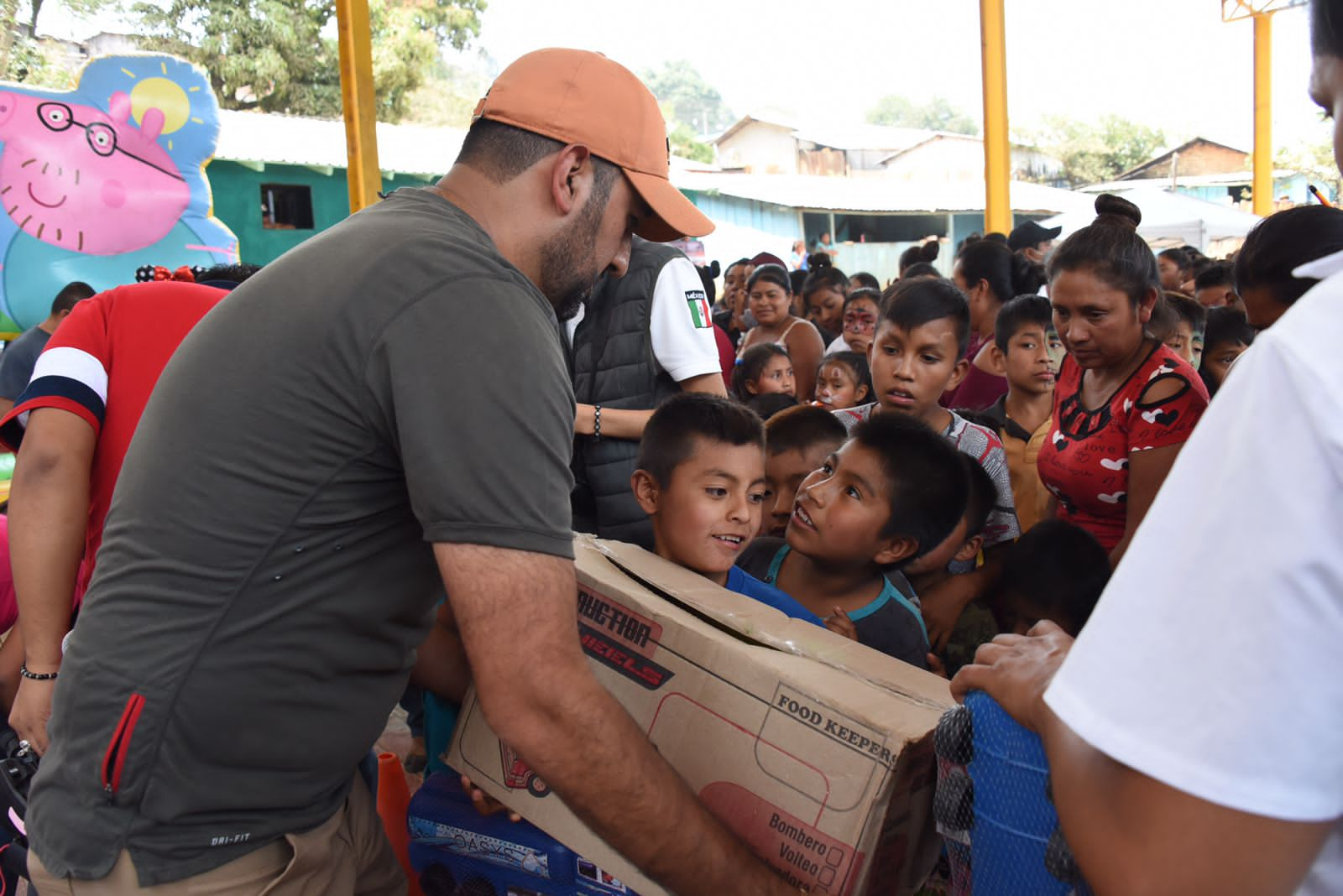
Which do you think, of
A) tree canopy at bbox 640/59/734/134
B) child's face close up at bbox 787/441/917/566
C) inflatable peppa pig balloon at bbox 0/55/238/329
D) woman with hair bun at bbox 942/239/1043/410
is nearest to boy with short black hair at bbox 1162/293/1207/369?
woman with hair bun at bbox 942/239/1043/410

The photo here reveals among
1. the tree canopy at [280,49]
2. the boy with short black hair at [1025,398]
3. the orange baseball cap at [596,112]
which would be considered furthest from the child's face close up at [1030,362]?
the tree canopy at [280,49]

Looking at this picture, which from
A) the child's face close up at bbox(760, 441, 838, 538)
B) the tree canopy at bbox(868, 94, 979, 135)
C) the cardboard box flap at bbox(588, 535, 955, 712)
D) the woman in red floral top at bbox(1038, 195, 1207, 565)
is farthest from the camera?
the tree canopy at bbox(868, 94, 979, 135)

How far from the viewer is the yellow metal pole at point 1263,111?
54.6 ft

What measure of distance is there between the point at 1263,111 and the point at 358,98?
56.4 feet

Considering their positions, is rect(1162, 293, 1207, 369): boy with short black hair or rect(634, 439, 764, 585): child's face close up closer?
rect(634, 439, 764, 585): child's face close up

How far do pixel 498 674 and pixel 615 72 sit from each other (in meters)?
0.92

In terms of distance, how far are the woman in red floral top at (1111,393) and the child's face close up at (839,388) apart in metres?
1.33

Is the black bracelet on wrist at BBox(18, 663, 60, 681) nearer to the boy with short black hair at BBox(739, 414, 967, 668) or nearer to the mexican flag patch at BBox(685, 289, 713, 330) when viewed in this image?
the boy with short black hair at BBox(739, 414, 967, 668)

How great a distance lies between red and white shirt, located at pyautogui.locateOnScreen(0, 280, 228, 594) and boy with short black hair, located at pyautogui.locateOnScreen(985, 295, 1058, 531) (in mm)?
2624

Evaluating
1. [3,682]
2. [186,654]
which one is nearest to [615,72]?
[186,654]

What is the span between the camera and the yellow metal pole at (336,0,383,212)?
18.6ft

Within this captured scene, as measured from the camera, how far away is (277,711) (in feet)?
4.12

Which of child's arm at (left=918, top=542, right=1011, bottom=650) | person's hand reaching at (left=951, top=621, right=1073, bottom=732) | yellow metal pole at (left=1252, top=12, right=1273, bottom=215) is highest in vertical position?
yellow metal pole at (left=1252, top=12, right=1273, bottom=215)

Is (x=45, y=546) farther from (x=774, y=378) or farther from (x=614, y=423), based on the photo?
(x=774, y=378)
